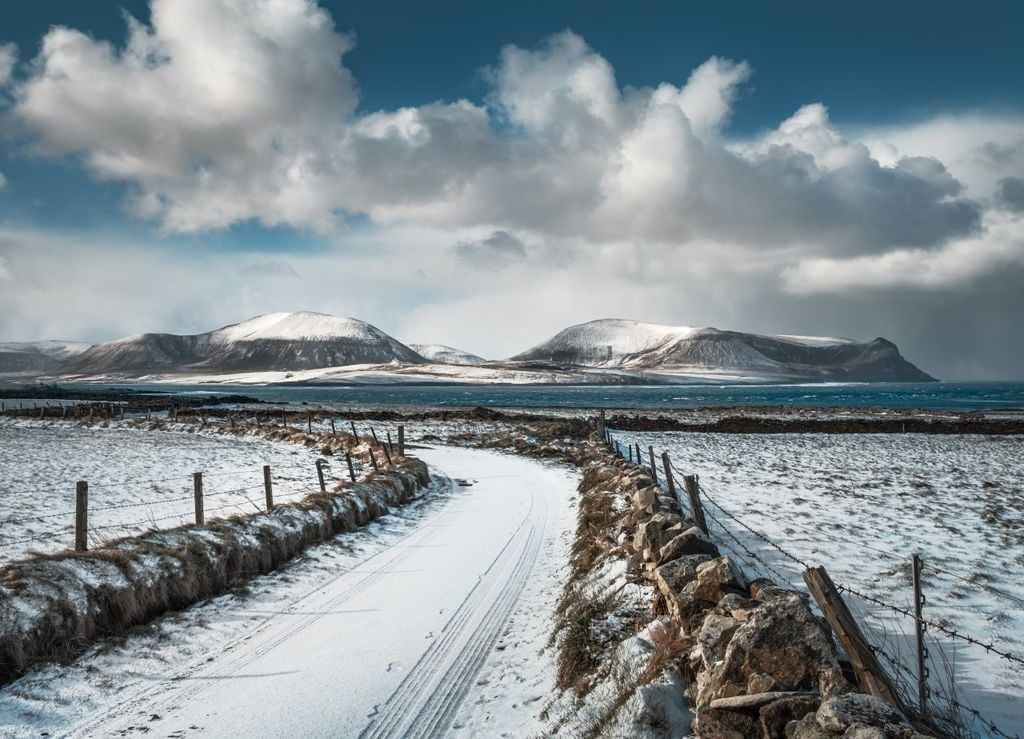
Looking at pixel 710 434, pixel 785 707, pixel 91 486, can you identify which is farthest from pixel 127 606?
pixel 710 434

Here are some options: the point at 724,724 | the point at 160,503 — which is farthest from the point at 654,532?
the point at 160,503

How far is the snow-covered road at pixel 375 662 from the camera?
6.78 metres

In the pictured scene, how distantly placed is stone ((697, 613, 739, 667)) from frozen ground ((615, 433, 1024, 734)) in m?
1.71

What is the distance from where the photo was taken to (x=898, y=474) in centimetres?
2309

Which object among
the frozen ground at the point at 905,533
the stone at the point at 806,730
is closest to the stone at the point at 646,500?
the frozen ground at the point at 905,533

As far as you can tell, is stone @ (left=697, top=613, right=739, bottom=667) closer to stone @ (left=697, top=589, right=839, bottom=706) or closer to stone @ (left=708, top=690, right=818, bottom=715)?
stone @ (left=697, top=589, right=839, bottom=706)

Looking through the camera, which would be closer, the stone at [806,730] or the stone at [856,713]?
the stone at [856,713]

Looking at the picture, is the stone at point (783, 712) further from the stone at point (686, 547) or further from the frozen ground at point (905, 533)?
the stone at point (686, 547)

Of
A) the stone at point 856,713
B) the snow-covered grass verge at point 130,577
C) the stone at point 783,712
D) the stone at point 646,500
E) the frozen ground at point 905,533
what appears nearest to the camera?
the stone at point 856,713

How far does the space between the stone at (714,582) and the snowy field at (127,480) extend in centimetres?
1140

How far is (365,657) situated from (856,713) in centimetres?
624

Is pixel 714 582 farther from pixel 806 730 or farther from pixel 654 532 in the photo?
pixel 654 532

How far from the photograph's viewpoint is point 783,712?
16.1 ft

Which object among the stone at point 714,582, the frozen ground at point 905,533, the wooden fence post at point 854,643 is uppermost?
the wooden fence post at point 854,643
